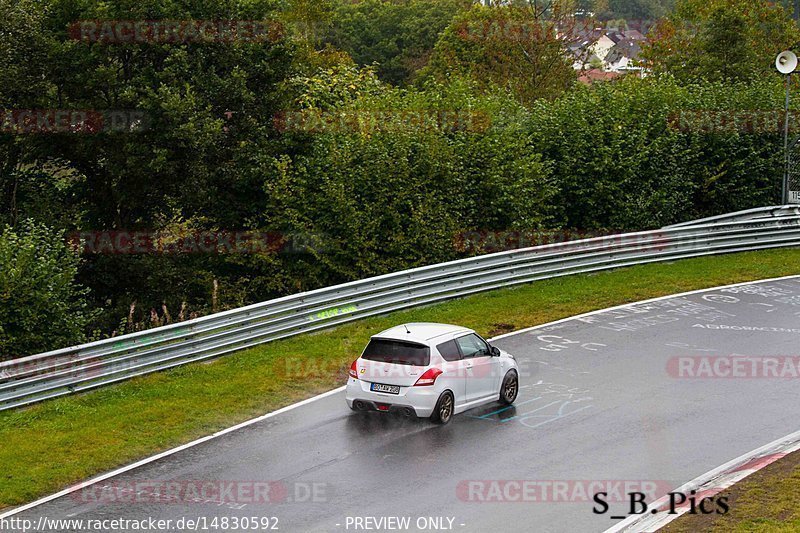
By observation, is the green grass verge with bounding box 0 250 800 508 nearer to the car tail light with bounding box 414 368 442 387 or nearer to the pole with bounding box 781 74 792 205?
the car tail light with bounding box 414 368 442 387

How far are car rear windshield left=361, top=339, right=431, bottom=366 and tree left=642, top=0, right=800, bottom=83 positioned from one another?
2997 cm

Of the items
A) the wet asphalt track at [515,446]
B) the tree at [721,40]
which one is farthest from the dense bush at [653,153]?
the tree at [721,40]

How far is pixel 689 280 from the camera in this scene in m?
25.6

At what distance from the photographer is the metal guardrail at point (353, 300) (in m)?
16.7

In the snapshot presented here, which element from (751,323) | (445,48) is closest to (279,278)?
(751,323)

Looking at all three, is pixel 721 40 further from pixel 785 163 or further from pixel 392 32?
pixel 392 32

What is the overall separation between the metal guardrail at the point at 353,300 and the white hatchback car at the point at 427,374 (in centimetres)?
428

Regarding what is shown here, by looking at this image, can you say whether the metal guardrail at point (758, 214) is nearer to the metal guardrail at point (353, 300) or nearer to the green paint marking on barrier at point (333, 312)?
the metal guardrail at point (353, 300)

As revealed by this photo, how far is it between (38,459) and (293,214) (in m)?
12.0

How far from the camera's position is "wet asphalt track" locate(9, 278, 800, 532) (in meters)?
12.1

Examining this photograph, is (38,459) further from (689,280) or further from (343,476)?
(689,280)

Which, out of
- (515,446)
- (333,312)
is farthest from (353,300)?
(515,446)

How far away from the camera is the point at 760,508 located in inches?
468

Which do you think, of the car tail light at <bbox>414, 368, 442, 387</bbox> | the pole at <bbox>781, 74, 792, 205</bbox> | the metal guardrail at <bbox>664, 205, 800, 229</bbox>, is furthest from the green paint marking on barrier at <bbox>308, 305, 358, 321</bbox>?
the pole at <bbox>781, 74, 792, 205</bbox>
